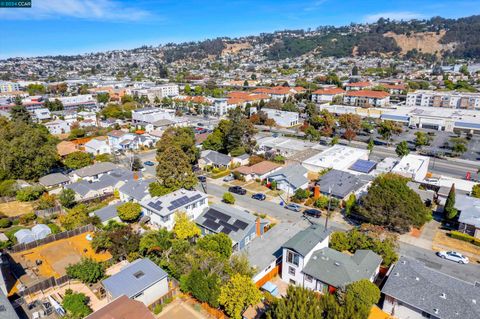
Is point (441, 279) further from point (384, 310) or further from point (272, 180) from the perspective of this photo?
point (272, 180)

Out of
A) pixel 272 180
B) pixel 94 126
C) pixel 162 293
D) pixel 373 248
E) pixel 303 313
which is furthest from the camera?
pixel 94 126

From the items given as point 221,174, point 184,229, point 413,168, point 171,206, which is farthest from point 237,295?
point 413,168

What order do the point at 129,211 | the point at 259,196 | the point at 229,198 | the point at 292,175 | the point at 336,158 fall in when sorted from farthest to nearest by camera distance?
the point at 336,158
the point at 292,175
the point at 259,196
the point at 229,198
the point at 129,211

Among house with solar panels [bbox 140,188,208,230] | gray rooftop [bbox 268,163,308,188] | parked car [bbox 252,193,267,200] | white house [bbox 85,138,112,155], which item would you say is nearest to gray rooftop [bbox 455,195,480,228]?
gray rooftop [bbox 268,163,308,188]

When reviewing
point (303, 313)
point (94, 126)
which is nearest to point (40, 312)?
point (303, 313)

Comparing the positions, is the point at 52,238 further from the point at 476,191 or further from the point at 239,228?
the point at 476,191
